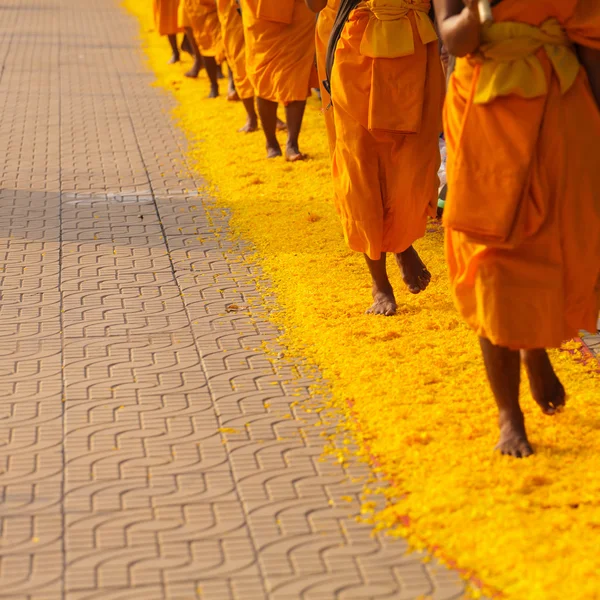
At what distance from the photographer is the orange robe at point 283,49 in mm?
8922

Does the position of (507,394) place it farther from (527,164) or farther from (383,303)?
(383,303)

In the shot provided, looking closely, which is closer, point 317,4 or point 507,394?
point 507,394

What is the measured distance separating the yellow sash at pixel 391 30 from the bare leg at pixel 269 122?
155 inches

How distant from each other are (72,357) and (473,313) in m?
1.97

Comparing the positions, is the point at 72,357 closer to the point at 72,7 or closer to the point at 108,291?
the point at 108,291

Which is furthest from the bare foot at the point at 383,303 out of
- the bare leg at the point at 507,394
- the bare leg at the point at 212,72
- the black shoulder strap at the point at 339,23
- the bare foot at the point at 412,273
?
the bare leg at the point at 212,72

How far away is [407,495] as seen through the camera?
3.83m

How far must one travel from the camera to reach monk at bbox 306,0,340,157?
567 centimetres

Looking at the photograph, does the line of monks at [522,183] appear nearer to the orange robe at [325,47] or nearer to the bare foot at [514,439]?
the bare foot at [514,439]

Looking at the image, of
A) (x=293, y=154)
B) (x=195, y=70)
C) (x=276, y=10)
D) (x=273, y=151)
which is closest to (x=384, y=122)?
(x=276, y=10)

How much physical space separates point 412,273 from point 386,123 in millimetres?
851

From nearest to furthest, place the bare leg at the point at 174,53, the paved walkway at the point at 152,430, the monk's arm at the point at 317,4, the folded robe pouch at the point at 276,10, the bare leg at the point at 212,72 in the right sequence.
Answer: the paved walkway at the point at 152,430, the monk's arm at the point at 317,4, the folded robe pouch at the point at 276,10, the bare leg at the point at 212,72, the bare leg at the point at 174,53

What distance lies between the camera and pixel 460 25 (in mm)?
3736

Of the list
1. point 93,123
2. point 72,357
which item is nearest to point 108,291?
point 72,357
